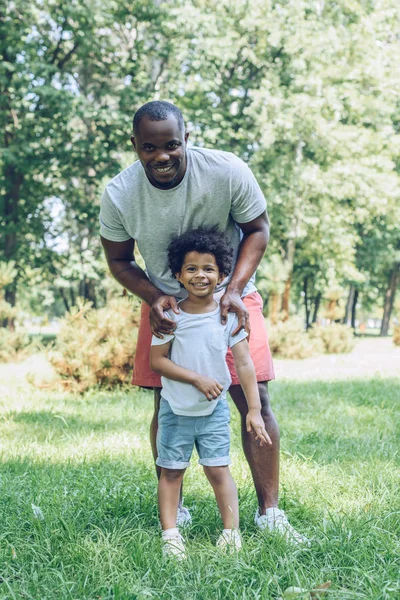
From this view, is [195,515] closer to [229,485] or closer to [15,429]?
[229,485]

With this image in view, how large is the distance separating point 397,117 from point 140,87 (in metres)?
8.90

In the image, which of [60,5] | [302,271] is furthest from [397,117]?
[60,5]

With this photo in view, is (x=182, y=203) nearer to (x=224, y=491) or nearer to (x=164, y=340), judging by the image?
(x=164, y=340)

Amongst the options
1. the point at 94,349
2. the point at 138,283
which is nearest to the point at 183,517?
the point at 138,283

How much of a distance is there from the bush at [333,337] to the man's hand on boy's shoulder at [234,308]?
13.7 metres

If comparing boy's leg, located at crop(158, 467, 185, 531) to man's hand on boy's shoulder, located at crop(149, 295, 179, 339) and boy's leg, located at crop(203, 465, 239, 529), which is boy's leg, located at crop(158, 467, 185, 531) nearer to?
boy's leg, located at crop(203, 465, 239, 529)

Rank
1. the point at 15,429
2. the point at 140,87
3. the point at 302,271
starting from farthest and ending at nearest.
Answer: the point at 302,271
the point at 140,87
the point at 15,429

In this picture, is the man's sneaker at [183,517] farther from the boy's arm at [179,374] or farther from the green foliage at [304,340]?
the green foliage at [304,340]

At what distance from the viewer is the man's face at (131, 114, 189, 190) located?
2.71m

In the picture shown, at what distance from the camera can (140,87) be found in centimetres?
1745

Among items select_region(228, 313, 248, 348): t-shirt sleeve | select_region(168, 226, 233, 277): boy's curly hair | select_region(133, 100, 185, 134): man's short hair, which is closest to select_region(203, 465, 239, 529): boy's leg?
select_region(228, 313, 248, 348): t-shirt sleeve

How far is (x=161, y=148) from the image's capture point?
2740 millimetres

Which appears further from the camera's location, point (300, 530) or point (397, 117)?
point (397, 117)

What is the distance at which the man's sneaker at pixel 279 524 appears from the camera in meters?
2.70
